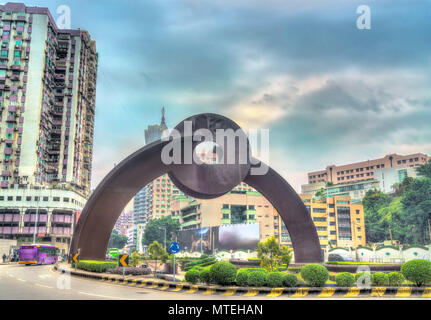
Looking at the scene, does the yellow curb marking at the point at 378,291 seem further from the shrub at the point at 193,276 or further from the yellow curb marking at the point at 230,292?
the shrub at the point at 193,276

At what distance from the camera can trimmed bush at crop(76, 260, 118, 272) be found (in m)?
22.7

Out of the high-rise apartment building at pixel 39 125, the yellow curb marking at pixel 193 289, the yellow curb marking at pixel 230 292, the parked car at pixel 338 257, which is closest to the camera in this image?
the yellow curb marking at pixel 230 292

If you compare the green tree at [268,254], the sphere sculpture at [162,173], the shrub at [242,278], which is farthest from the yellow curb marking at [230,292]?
the green tree at [268,254]

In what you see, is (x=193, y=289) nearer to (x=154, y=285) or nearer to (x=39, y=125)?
(x=154, y=285)

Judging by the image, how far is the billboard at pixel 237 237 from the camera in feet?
229

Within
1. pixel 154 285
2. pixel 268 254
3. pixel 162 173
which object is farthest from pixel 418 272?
pixel 162 173

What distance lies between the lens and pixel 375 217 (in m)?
90.9

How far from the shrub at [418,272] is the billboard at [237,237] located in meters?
55.1

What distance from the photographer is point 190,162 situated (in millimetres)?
22672

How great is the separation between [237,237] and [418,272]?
58.4 metres

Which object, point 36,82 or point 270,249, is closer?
point 270,249
